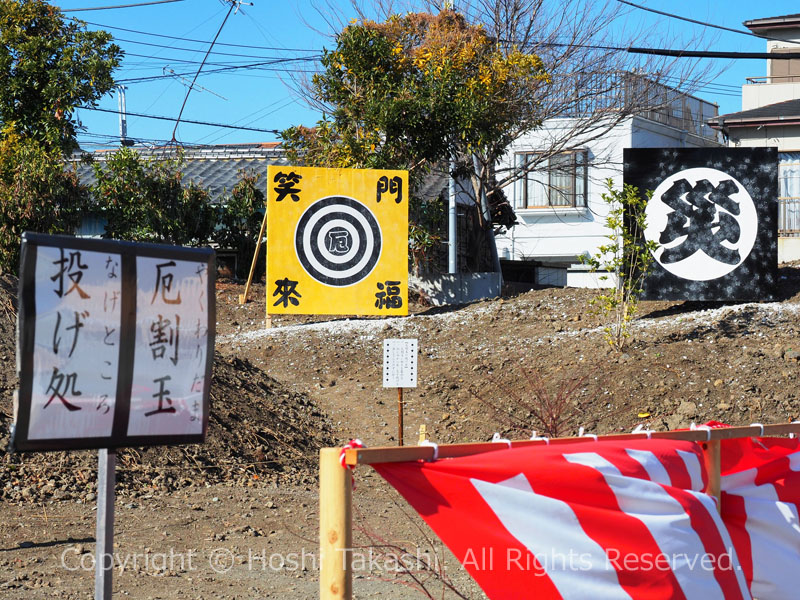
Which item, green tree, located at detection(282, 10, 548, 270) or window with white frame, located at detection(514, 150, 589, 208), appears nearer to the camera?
green tree, located at detection(282, 10, 548, 270)

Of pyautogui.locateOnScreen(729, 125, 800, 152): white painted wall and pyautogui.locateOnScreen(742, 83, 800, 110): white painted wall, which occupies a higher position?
pyautogui.locateOnScreen(742, 83, 800, 110): white painted wall

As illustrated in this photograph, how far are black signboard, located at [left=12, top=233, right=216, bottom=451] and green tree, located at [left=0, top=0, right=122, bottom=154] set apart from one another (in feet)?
43.7

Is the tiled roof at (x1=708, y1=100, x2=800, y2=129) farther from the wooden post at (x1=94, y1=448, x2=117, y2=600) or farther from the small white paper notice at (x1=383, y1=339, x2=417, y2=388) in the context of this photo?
the wooden post at (x1=94, y1=448, x2=117, y2=600)

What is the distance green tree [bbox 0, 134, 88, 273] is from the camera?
45.2 feet

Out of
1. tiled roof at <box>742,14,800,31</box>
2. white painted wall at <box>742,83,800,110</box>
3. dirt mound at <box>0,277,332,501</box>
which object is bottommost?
dirt mound at <box>0,277,332,501</box>

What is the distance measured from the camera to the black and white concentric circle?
12.7m

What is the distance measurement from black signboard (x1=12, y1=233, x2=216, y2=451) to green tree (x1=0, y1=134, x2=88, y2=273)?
11.1 metres

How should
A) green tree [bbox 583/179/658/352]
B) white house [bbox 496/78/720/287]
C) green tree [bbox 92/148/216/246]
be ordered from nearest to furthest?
1. green tree [bbox 583/179/658/352]
2. green tree [bbox 92/148/216/246]
3. white house [bbox 496/78/720/287]

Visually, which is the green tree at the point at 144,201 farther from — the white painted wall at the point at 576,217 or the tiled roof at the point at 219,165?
the white painted wall at the point at 576,217

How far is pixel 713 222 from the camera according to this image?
489 inches

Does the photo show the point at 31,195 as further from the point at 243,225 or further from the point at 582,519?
the point at 582,519

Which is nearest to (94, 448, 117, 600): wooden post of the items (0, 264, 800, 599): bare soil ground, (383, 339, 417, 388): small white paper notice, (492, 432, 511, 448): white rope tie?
(492, 432, 511, 448): white rope tie

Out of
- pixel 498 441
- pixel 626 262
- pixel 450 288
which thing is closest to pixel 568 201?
pixel 450 288

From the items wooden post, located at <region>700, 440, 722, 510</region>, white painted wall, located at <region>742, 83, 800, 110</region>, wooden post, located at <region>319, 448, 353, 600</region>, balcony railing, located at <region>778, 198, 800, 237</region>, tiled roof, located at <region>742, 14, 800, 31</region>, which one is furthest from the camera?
tiled roof, located at <region>742, 14, 800, 31</region>
